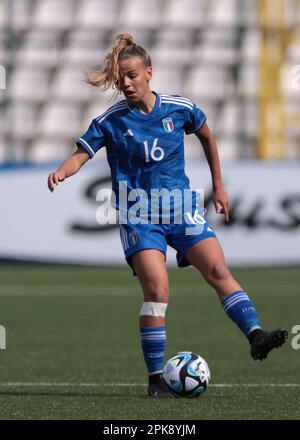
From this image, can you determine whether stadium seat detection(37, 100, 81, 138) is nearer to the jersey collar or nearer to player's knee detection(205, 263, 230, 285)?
the jersey collar

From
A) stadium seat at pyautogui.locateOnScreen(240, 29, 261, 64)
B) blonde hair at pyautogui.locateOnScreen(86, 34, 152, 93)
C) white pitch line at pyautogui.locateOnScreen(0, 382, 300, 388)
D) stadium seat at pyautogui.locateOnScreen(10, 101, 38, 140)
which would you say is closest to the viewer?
blonde hair at pyautogui.locateOnScreen(86, 34, 152, 93)

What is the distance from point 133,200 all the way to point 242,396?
1.13 meters

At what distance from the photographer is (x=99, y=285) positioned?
14023 millimetres

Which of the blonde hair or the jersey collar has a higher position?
the blonde hair

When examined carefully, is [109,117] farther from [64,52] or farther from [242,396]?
[64,52]

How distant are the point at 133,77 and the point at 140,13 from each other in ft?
59.5

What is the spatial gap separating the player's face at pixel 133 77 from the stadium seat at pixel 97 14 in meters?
17.1

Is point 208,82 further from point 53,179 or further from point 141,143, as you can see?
point 53,179

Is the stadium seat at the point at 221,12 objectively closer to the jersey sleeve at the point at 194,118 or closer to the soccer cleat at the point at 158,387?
the jersey sleeve at the point at 194,118

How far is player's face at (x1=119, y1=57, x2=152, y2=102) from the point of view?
573cm

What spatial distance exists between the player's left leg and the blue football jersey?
0.35 m

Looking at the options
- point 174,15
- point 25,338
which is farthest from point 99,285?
point 174,15

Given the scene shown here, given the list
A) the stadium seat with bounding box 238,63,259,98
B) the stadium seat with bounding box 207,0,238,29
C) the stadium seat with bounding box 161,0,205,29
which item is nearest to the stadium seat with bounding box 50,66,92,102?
the stadium seat with bounding box 161,0,205,29

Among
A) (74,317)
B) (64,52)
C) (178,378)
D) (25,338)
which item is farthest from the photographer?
(64,52)
